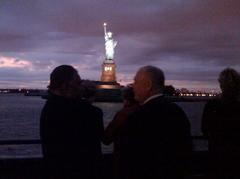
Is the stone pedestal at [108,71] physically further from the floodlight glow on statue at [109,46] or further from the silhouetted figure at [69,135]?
the silhouetted figure at [69,135]

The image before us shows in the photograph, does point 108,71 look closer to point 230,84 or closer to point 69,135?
point 230,84

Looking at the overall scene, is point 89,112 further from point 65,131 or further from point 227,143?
point 227,143

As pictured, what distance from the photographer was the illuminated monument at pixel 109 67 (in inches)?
3942

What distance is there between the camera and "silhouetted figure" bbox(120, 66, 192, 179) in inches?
113

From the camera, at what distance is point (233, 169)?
386 cm

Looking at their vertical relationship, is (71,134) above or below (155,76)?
below

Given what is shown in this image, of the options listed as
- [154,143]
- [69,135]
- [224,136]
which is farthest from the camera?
[224,136]

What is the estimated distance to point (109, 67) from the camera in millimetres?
101625

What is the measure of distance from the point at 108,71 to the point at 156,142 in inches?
3891

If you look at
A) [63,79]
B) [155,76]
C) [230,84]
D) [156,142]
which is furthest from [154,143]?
[230,84]

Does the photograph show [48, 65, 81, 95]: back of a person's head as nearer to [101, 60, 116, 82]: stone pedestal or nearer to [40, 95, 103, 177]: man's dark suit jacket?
[40, 95, 103, 177]: man's dark suit jacket

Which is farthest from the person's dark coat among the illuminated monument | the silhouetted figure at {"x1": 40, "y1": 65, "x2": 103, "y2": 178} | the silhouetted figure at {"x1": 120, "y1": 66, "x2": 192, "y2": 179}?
the illuminated monument

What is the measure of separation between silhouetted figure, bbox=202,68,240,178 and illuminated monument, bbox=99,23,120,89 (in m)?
95.5

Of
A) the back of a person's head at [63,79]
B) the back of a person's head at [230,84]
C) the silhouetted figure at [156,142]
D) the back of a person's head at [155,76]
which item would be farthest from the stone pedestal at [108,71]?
the silhouetted figure at [156,142]
